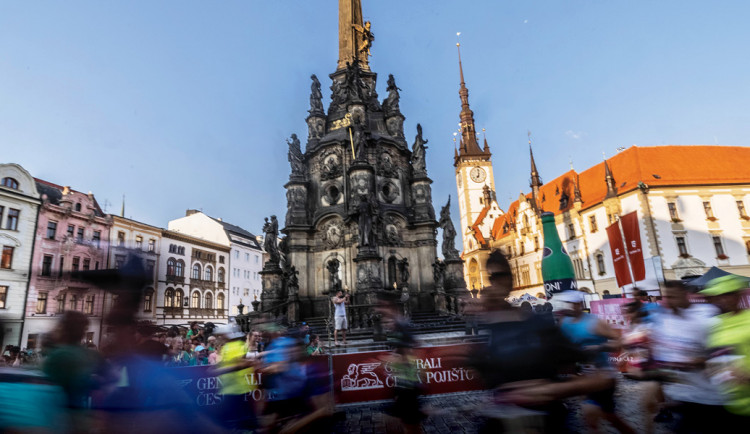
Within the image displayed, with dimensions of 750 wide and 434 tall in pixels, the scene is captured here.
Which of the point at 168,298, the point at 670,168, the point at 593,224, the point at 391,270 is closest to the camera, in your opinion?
the point at 391,270

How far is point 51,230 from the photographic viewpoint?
27812 mm

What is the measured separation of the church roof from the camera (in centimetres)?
→ 3512

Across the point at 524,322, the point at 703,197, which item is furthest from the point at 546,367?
the point at 703,197

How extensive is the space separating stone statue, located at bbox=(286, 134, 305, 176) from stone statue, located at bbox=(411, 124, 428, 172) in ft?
19.8

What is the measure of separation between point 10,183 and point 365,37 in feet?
82.8

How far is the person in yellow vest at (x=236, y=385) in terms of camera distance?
5827mm

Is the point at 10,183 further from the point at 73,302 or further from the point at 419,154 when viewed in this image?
the point at 73,302

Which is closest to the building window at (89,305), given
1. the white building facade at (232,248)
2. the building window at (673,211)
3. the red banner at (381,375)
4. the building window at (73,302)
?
the building window at (73,302)

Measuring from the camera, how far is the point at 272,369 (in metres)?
5.55

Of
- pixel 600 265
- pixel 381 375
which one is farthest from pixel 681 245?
Answer: pixel 381 375

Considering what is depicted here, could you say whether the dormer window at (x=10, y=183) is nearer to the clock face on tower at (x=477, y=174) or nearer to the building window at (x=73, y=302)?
the building window at (x=73, y=302)

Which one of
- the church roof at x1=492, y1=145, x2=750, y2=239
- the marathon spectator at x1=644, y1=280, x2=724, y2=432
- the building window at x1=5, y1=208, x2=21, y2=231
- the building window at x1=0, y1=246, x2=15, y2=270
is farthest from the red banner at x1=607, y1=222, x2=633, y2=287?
the building window at x1=5, y1=208, x2=21, y2=231

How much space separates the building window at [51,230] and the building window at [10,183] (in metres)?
3.10

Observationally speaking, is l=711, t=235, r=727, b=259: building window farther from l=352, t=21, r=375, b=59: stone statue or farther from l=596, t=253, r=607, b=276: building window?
l=352, t=21, r=375, b=59: stone statue
